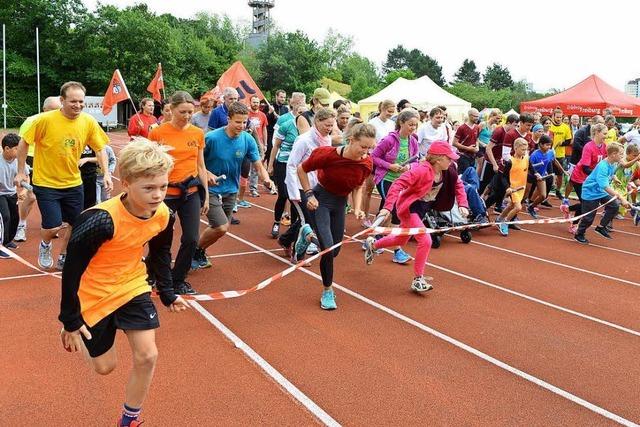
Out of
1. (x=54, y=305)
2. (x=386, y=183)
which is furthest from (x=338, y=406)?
(x=386, y=183)

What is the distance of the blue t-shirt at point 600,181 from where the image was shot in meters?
9.24

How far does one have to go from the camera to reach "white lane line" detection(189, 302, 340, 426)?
11.7ft

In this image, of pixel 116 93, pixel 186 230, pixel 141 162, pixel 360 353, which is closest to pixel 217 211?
pixel 186 230

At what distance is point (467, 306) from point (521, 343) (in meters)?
0.99

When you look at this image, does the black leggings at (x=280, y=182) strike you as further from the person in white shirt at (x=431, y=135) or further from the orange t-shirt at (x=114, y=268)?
the orange t-shirt at (x=114, y=268)

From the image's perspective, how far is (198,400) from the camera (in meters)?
3.68

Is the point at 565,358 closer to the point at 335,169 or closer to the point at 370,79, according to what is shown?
the point at 335,169

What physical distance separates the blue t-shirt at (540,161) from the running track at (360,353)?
4.11 meters

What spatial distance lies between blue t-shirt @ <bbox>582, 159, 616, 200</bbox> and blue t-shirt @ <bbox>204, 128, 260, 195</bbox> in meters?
6.14

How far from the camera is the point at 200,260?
6.79 m

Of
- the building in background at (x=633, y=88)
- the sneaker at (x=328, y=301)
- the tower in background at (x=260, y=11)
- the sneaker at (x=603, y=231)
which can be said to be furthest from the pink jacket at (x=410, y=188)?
the tower in background at (x=260, y=11)

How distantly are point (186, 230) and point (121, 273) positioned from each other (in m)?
2.52

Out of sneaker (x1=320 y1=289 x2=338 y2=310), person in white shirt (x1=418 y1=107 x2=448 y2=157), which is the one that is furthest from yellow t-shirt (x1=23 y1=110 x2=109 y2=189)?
person in white shirt (x1=418 y1=107 x2=448 y2=157)

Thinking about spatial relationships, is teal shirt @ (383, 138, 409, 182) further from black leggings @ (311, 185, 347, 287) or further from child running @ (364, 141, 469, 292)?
black leggings @ (311, 185, 347, 287)
